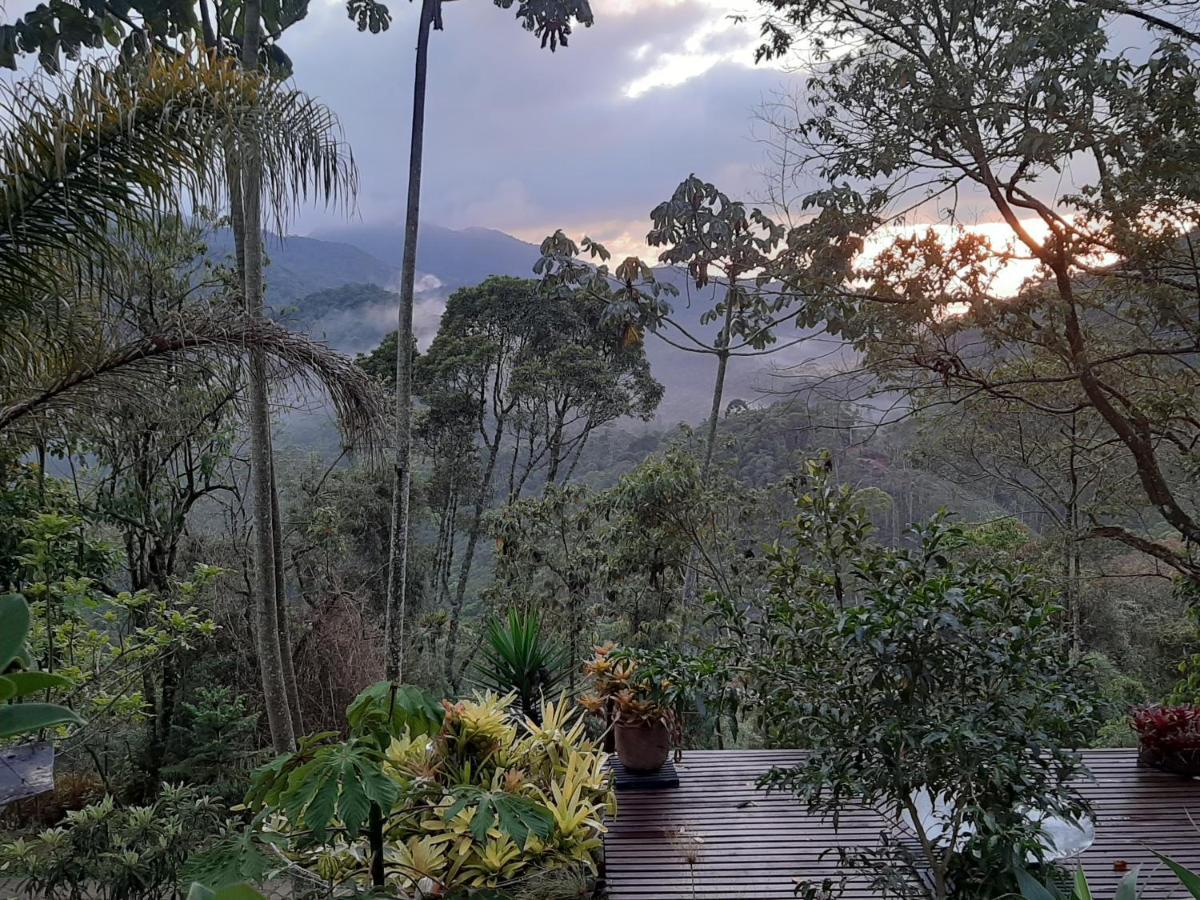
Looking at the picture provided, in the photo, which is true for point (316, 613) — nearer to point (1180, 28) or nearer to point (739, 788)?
point (739, 788)

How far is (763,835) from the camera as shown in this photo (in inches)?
106

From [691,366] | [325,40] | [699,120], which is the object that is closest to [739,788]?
[699,120]

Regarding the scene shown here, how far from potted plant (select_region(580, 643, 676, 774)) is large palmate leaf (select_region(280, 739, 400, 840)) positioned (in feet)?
5.16

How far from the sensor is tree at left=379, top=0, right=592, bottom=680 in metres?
5.15

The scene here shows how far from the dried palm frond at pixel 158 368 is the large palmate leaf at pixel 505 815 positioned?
2001 millimetres

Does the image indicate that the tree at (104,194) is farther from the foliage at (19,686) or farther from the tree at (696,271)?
the tree at (696,271)

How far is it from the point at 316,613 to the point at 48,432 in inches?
148

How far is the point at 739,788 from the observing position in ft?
10.2

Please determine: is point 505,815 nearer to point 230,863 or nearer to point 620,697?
point 230,863

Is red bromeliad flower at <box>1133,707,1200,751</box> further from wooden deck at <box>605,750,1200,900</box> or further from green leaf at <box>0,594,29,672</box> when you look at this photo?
green leaf at <box>0,594,29,672</box>

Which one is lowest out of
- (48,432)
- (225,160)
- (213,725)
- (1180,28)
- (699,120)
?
(213,725)

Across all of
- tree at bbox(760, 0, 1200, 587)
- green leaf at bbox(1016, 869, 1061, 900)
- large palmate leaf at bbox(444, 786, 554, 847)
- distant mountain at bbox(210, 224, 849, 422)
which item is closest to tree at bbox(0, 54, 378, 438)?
distant mountain at bbox(210, 224, 849, 422)

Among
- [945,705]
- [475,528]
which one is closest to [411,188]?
[945,705]

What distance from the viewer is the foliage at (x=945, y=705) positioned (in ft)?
4.99
